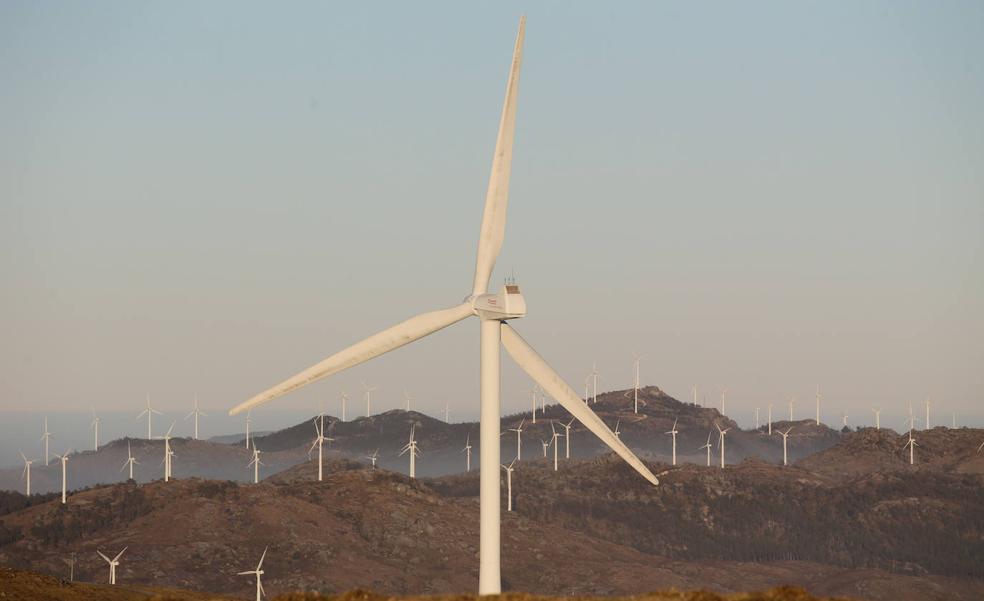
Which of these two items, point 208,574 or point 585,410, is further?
point 208,574

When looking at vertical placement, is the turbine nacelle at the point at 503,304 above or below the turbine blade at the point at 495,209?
below

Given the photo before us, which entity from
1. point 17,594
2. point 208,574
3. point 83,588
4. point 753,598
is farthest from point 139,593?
point 208,574

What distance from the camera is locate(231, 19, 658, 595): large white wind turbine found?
78.1 meters

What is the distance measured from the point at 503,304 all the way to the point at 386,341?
784 centimetres

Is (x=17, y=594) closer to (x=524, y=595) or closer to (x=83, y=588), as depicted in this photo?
(x=83, y=588)

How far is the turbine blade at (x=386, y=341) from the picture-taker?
8038cm

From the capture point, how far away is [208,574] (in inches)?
7736

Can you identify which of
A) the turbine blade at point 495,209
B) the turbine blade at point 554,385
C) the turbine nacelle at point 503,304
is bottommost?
the turbine blade at point 554,385

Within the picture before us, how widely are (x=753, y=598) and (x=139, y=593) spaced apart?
2244 inches

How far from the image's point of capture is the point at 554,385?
81.8 metres

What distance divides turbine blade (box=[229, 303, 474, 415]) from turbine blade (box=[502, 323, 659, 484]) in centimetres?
353

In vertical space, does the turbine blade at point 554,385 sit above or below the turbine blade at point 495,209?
below

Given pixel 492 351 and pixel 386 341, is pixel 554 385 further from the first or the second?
pixel 386 341

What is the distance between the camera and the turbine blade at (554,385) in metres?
80.3
